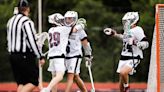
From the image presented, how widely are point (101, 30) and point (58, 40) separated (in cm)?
1626

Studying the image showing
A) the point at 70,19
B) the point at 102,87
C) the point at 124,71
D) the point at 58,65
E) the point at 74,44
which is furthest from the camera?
the point at 102,87

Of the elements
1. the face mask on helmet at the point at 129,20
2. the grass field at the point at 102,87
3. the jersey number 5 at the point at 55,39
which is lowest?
the grass field at the point at 102,87

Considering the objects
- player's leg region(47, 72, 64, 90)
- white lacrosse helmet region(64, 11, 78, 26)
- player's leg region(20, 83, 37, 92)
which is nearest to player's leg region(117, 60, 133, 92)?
white lacrosse helmet region(64, 11, 78, 26)

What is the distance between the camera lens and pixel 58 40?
1777 cm

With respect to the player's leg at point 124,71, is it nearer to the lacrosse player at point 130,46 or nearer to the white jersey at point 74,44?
the lacrosse player at point 130,46

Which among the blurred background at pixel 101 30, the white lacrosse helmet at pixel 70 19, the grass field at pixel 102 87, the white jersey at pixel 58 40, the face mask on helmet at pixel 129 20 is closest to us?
the white jersey at pixel 58 40

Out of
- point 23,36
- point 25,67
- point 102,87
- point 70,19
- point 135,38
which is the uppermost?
point 70,19

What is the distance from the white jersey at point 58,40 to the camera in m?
17.8

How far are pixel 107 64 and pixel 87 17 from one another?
14.9 ft

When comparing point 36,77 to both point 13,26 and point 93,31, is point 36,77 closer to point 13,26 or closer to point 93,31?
point 13,26

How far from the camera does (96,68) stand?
32.7 m

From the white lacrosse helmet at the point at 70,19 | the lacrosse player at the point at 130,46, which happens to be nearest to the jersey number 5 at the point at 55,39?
the white lacrosse helmet at the point at 70,19

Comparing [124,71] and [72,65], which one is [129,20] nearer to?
[124,71]

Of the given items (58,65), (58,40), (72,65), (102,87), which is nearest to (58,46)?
(58,40)
